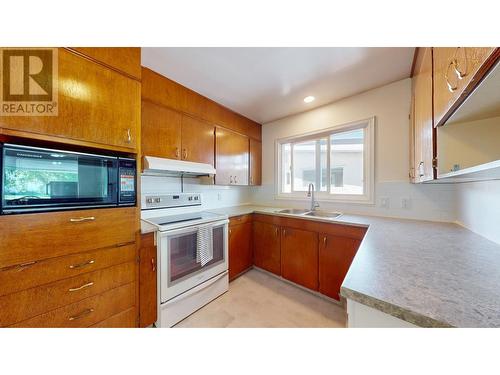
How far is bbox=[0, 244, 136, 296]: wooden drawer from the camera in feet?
2.93

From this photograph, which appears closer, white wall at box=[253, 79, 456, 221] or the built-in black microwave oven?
the built-in black microwave oven

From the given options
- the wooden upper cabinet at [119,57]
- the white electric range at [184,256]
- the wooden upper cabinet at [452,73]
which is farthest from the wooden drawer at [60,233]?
the wooden upper cabinet at [452,73]

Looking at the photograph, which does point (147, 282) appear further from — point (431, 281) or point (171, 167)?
point (431, 281)

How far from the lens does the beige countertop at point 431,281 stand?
1.42 feet

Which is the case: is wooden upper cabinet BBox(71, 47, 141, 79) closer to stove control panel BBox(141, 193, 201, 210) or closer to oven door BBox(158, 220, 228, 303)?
stove control panel BBox(141, 193, 201, 210)

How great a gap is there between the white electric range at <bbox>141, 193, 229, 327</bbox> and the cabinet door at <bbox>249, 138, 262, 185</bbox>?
111 cm

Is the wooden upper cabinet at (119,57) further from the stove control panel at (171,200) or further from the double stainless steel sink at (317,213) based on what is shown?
the double stainless steel sink at (317,213)

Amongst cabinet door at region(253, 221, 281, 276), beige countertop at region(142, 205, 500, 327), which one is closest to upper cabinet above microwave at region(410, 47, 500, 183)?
beige countertop at region(142, 205, 500, 327)

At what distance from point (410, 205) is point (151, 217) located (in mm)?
2753

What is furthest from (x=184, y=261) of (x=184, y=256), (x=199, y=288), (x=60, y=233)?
(x=60, y=233)

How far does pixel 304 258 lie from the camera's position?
1.99 meters

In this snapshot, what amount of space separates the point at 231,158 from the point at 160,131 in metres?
1.00

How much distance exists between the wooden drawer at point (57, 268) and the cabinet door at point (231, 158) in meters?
1.30
